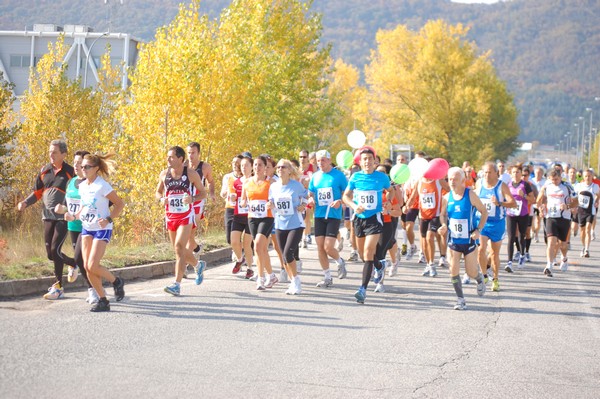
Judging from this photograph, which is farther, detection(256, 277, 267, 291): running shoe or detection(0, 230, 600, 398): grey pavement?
detection(256, 277, 267, 291): running shoe

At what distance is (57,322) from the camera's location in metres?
8.88

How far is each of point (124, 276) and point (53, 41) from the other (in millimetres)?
63396

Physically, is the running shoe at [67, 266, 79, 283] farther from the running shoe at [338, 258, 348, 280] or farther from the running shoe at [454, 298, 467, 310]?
the running shoe at [454, 298, 467, 310]

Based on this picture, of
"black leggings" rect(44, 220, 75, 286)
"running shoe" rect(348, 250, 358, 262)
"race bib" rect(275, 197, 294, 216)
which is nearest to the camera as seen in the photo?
"black leggings" rect(44, 220, 75, 286)

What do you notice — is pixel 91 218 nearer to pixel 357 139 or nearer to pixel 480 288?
pixel 480 288

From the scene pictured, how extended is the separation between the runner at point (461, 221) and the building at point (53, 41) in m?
57.9

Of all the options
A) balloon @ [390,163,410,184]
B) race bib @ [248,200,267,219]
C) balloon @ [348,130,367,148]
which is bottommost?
race bib @ [248,200,267,219]

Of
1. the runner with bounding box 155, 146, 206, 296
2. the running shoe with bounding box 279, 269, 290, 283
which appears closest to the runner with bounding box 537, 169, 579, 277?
the running shoe with bounding box 279, 269, 290, 283

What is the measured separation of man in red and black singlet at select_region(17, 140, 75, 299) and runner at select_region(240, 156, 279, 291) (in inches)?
96.3

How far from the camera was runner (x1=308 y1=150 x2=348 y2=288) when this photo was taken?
490 inches

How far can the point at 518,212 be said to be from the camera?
52.7 feet

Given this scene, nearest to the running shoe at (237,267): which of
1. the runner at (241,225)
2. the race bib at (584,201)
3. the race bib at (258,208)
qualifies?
the runner at (241,225)

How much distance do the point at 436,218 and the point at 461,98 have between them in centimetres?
4181

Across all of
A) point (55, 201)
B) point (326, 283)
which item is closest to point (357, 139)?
point (326, 283)
